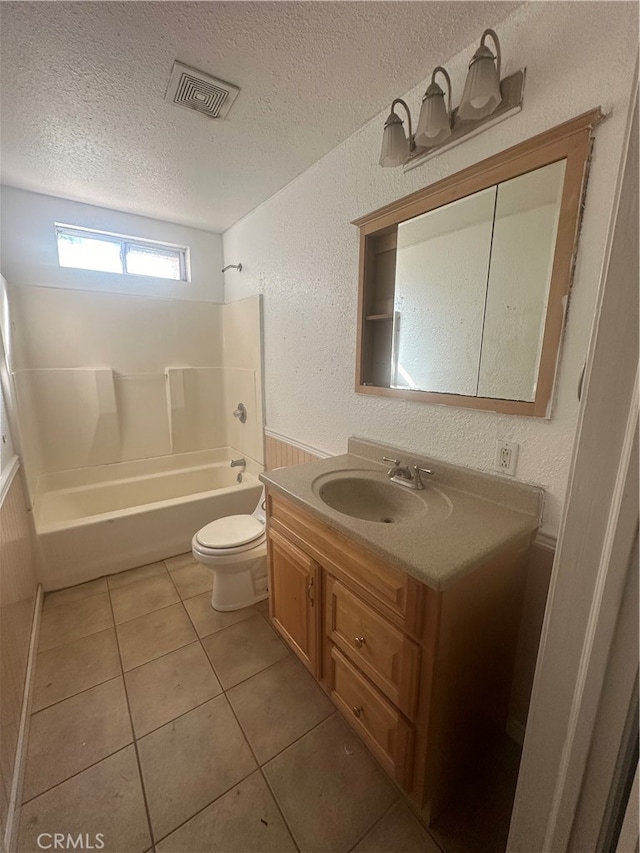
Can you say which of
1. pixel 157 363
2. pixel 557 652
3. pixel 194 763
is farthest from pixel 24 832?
pixel 157 363

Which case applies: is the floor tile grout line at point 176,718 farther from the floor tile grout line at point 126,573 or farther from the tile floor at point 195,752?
the floor tile grout line at point 126,573

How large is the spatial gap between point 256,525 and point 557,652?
156cm

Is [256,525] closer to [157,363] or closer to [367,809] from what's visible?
[367,809]

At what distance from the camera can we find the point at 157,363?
285 centimetres

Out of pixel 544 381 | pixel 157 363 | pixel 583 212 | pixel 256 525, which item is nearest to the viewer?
pixel 583 212

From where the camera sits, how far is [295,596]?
4.70ft

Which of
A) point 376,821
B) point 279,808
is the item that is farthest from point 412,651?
point 279,808

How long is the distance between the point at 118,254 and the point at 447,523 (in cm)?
298

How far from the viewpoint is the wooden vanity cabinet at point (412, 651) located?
3.05 feet

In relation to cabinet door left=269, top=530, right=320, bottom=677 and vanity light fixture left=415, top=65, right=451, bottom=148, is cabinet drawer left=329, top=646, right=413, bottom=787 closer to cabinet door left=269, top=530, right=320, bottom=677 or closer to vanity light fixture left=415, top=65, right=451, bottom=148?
cabinet door left=269, top=530, right=320, bottom=677

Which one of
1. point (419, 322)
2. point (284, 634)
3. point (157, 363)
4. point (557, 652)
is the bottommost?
point (284, 634)

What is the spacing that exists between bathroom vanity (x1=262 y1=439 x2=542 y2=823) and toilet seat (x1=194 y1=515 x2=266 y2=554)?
1.58 ft

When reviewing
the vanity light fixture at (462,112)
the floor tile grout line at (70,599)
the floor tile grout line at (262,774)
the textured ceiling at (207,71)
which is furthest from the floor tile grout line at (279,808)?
the textured ceiling at (207,71)

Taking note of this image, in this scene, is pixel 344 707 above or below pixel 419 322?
below
